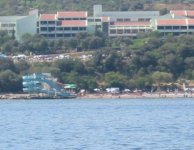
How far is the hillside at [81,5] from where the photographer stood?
166m

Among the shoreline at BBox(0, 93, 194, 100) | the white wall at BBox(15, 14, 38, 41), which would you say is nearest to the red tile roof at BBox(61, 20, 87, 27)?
the white wall at BBox(15, 14, 38, 41)

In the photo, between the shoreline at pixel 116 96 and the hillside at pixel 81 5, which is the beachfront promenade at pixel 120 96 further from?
the hillside at pixel 81 5

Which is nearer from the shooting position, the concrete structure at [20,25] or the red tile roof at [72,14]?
the concrete structure at [20,25]

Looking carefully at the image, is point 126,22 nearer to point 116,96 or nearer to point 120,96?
point 120,96

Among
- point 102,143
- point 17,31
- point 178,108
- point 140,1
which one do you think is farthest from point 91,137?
point 140,1

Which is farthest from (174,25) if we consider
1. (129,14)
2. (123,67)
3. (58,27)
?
(123,67)

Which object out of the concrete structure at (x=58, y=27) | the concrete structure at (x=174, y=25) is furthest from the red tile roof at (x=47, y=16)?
the concrete structure at (x=174, y=25)

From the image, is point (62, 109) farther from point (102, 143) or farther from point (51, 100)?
point (102, 143)

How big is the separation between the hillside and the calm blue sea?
84.0m

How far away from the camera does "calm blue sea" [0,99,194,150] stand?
51844 millimetres

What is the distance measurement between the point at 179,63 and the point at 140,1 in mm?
59592

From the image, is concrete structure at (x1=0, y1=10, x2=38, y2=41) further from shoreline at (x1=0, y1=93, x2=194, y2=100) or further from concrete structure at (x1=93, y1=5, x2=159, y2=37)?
shoreline at (x1=0, y1=93, x2=194, y2=100)

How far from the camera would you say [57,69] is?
11425 centimetres

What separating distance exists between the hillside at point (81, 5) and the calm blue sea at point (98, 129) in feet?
275
